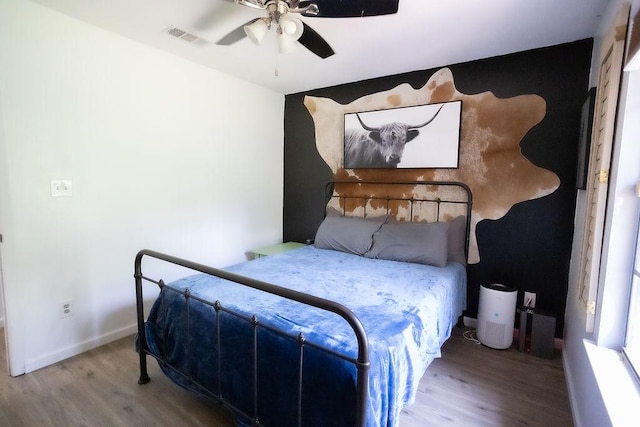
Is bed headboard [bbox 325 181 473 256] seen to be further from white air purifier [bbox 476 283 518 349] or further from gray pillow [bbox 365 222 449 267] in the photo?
white air purifier [bbox 476 283 518 349]

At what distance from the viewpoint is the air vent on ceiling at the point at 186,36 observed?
2174 millimetres

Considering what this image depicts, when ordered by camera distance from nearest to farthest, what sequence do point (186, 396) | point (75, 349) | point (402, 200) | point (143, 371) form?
point (186, 396)
point (143, 371)
point (75, 349)
point (402, 200)

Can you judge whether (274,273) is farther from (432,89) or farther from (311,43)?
(432,89)

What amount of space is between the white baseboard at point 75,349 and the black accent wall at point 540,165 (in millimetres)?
2945

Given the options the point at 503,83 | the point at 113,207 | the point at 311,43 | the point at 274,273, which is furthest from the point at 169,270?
the point at 503,83

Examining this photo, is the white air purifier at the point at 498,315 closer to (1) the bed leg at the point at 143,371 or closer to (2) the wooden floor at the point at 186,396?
(2) the wooden floor at the point at 186,396

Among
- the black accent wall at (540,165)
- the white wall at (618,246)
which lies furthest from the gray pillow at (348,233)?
the white wall at (618,246)

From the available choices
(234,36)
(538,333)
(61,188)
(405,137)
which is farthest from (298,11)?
(538,333)

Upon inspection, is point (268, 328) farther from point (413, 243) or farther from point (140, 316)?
point (413, 243)

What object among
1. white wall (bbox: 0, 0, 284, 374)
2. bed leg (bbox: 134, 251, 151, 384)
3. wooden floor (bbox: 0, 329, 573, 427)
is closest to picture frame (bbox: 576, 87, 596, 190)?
wooden floor (bbox: 0, 329, 573, 427)

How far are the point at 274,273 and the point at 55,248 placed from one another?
1.49 m

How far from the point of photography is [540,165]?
2395mm

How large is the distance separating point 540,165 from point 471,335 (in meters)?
1.49

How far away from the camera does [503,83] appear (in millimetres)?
2510
